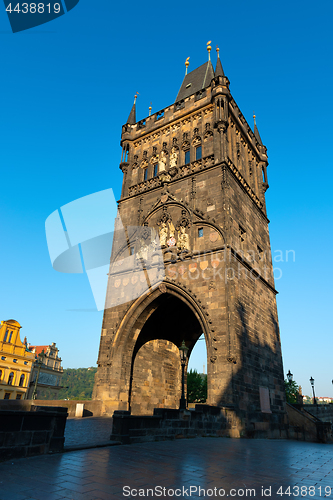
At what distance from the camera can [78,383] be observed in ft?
424

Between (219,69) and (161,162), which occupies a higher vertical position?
(219,69)

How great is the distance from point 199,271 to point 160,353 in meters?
7.21

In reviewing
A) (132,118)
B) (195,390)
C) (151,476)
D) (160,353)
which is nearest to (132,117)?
(132,118)

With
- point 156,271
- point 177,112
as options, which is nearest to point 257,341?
point 156,271

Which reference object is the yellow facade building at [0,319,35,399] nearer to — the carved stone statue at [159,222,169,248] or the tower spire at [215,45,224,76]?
the carved stone statue at [159,222,169,248]

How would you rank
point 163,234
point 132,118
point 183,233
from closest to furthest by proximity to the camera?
1. point 183,233
2. point 163,234
3. point 132,118

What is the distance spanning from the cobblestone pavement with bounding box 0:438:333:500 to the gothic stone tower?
7.58 meters

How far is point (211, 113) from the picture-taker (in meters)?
21.8

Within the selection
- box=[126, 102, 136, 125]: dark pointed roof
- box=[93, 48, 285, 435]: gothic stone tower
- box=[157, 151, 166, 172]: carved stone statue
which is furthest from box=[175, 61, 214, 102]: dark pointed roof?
box=[157, 151, 166, 172]: carved stone statue

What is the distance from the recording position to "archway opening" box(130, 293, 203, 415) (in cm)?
1881

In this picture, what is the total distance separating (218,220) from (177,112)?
34.2ft

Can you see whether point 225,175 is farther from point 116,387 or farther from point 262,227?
point 116,387

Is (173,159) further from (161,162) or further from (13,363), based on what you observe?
(13,363)

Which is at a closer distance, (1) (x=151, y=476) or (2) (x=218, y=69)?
(1) (x=151, y=476)
